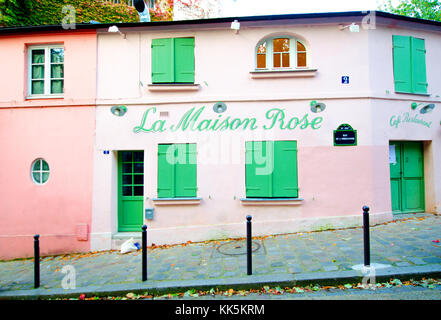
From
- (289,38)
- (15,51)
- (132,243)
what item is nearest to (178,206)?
(132,243)

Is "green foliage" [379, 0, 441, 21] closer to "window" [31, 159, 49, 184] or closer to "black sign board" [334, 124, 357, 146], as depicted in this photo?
"black sign board" [334, 124, 357, 146]

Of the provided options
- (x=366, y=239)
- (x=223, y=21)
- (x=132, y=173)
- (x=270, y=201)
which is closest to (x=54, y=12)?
(x=223, y=21)

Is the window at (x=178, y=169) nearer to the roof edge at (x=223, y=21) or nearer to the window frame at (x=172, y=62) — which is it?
the window frame at (x=172, y=62)

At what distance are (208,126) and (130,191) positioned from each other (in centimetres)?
289

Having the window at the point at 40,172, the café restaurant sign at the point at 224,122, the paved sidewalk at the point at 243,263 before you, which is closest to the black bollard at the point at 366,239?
the paved sidewalk at the point at 243,263

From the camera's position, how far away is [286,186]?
6.28 meters

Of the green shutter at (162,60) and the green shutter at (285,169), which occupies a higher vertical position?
the green shutter at (162,60)

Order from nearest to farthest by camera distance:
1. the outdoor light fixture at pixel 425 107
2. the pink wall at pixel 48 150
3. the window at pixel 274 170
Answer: the window at pixel 274 170 < the pink wall at pixel 48 150 < the outdoor light fixture at pixel 425 107

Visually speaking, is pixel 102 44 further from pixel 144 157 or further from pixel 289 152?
pixel 289 152

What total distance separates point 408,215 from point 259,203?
430cm

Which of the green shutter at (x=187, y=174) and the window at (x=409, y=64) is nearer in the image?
the green shutter at (x=187, y=174)

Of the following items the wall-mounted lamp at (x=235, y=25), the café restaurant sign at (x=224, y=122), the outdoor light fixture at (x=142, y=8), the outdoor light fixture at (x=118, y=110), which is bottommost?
the café restaurant sign at (x=224, y=122)

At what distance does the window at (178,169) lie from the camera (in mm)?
6383

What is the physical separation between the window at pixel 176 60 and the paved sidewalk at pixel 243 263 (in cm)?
448
